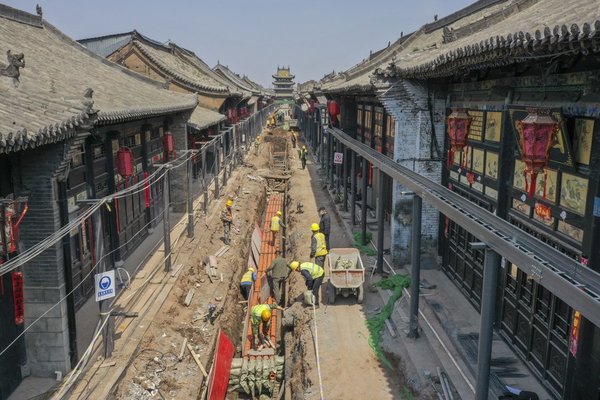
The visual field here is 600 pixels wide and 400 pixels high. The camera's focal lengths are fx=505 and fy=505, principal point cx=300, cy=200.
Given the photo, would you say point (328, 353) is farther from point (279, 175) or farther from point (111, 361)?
point (279, 175)

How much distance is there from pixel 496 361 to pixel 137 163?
1240 cm

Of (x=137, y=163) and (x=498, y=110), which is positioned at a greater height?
(x=498, y=110)

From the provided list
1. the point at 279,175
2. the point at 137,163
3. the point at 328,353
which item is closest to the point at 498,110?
the point at 328,353

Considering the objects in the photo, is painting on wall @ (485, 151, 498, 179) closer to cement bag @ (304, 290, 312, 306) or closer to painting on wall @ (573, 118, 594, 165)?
painting on wall @ (573, 118, 594, 165)

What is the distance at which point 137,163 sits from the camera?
16625mm

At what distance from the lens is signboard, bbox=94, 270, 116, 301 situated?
9.23 m

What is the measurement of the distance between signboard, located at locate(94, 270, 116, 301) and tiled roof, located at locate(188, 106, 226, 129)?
1291 cm

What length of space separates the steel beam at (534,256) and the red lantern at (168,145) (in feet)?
41.8

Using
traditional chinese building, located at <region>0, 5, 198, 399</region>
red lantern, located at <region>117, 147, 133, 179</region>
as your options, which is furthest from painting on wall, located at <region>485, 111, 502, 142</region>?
red lantern, located at <region>117, 147, 133, 179</region>

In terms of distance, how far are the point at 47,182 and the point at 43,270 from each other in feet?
5.19

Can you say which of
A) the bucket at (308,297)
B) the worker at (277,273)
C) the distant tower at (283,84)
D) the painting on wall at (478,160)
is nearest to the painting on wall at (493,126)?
the painting on wall at (478,160)

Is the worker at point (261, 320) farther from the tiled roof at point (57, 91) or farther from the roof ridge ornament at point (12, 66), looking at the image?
the roof ridge ornament at point (12, 66)

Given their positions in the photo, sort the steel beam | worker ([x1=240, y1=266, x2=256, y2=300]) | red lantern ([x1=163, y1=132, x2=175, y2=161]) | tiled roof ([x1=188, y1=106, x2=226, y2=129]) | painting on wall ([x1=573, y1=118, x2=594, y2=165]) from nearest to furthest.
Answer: the steel beam
painting on wall ([x1=573, y1=118, x2=594, y2=165])
worker ([x1=240, y1=266, x2=256, y2=300])
red lantern ([x1=163, y1=132, x2=175, y2=161])
tiled roof ([x1=188, y1=106, x2=226, y2=129])

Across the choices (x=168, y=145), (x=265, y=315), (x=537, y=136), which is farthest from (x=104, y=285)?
(x=168, y=145)
